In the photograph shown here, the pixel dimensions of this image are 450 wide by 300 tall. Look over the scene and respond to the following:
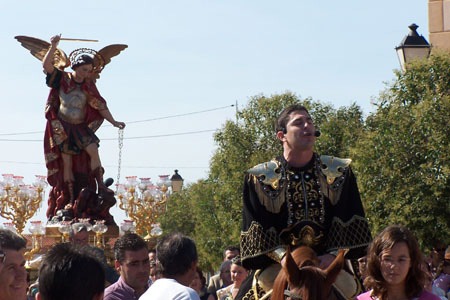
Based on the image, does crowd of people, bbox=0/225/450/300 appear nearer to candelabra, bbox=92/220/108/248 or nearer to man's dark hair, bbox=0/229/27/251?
man's dark hair, bbox=0/229/27/251

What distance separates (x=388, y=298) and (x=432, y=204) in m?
16.6

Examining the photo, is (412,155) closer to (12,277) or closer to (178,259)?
(178,259)

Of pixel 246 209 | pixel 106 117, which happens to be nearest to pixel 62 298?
pixel 246 209

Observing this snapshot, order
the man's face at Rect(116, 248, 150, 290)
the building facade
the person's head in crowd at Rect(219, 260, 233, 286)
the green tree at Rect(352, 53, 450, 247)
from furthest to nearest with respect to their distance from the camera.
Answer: the building facade → the green tree at Rect(352, 53, 450, 247) → the person's head in crowd at Rect(219, 260, 233, 286) → the man's face at Rect(116, 248, 150, 290)

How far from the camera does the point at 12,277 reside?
6.15m

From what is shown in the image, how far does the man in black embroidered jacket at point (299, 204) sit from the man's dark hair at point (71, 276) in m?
3.31

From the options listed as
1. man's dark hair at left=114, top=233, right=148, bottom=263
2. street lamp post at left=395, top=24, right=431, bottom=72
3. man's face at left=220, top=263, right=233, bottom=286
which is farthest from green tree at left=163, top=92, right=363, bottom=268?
man's dark hair at left=114, top=233, right=148, bottom=263

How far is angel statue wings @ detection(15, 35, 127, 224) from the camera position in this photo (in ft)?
72.6

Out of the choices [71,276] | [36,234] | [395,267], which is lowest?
[36,234]

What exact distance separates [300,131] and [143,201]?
1319 cm

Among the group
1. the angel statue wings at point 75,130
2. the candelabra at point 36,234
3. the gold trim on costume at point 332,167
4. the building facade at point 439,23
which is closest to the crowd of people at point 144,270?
the gold trim on costume at point 332,167

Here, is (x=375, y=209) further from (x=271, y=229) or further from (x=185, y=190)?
(x=185, y=190)

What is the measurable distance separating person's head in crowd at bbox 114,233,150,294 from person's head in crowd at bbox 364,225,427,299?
2276 millimetres

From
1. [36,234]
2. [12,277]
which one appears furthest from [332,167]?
[36,234]
